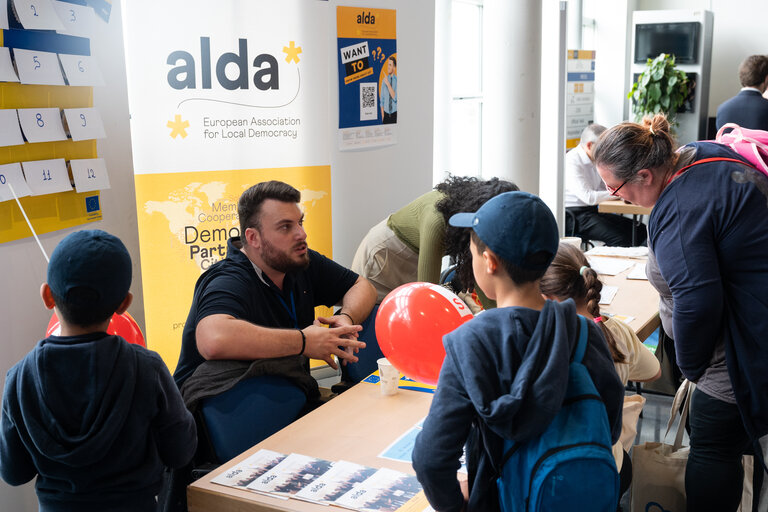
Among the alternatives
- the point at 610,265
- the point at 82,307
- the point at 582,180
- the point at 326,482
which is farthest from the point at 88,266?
the point at 582,180

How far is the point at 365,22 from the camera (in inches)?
172

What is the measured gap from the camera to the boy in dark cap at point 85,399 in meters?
1.63

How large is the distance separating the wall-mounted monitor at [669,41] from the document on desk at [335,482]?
8191 mm

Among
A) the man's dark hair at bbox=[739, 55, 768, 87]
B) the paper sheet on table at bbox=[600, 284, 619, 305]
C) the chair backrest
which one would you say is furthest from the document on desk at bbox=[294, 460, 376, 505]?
the man's dark hair at bbox=[739, 55, 768, 87]

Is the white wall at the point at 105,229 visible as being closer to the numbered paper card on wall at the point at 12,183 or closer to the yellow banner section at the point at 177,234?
the numbered paper card on wall at the point at 12,183

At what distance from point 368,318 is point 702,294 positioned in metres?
1.42

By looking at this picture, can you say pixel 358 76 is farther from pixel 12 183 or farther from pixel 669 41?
pixel 669 41

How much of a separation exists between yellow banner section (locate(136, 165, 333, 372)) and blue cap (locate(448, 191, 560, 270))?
93.4 inches

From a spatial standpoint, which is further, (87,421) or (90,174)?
(90,174)

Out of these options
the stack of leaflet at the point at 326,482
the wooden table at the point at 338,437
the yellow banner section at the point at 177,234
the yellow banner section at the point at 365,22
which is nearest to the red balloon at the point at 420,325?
the wooden table at the point at 338,437

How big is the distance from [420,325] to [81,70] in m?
1.71

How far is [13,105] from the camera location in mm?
2400

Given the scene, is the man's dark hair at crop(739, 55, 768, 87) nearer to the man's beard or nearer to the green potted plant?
the green potted plant

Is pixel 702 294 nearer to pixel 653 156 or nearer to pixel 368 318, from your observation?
pixel 653 156
